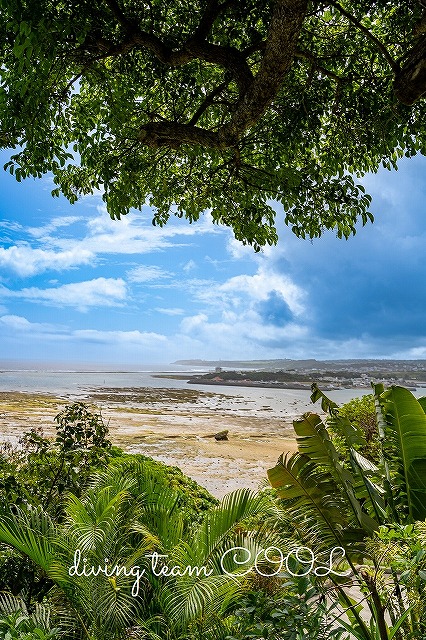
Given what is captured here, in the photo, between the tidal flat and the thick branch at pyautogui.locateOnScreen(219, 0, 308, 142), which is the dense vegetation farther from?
the thick branch at pyautogui.locateOnScreen(219, 0, 308, 142)

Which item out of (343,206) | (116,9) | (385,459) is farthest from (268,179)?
(385,459)

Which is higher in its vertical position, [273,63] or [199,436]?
[273,63]

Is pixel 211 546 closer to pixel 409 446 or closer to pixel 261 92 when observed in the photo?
pixel 409 446

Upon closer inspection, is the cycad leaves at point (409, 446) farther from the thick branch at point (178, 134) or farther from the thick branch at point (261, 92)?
the thick branch at point (178, 134)

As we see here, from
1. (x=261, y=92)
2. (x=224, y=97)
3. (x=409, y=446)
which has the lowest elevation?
(x=409, y=446)

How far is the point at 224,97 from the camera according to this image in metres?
7.35

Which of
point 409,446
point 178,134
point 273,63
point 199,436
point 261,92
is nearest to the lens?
point 409,446

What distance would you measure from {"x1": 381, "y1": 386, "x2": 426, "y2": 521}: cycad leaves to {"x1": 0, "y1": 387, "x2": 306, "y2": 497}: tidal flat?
3.96m

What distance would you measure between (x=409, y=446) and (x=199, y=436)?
13.7 metres

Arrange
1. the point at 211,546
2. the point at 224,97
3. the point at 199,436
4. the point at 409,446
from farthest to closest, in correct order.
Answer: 1. the point at 199,436
2. the point at 224,97
3. the point at 409,446
4. the point at 211,546

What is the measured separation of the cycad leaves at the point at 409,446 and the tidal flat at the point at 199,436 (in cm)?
396

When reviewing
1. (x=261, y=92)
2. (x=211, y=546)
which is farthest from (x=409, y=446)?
(x=261, y=92)

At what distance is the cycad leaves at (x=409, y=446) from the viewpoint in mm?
3965

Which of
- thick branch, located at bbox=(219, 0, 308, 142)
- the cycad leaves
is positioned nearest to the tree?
thick branch, located at bbox=(219, 0, 308, 142)
